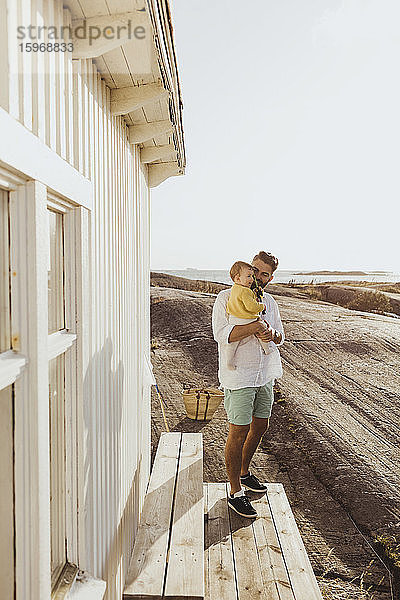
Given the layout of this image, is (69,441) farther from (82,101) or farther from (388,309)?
(388,309)

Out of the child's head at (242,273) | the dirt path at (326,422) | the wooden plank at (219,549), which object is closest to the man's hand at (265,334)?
the child's head at (242,273)

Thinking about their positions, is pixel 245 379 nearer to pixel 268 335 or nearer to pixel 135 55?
pixel 268 335

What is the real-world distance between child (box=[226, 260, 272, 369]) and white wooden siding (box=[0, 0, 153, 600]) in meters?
0.60

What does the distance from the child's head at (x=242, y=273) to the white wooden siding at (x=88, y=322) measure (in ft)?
1.99

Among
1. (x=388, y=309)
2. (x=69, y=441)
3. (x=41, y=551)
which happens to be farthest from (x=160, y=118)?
(x=388, y=309)

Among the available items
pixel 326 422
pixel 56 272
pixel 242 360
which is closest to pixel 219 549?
pixel 242 360

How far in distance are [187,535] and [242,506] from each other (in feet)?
2.23

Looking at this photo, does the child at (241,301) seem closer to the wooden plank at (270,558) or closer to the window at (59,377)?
the wooden plank at (270,558)

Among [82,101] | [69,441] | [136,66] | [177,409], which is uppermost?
[136,66]

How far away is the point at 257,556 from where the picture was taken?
117 inches

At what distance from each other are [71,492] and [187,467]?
2103mm

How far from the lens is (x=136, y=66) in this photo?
2.05 metres

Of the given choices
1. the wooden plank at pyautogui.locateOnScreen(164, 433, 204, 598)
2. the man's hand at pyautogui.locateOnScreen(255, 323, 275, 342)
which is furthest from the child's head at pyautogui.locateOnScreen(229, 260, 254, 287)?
the wooden plank at pyautogui.locateOnScreen(164, 433, 204, 598)

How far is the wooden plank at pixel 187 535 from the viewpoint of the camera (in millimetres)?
2434
